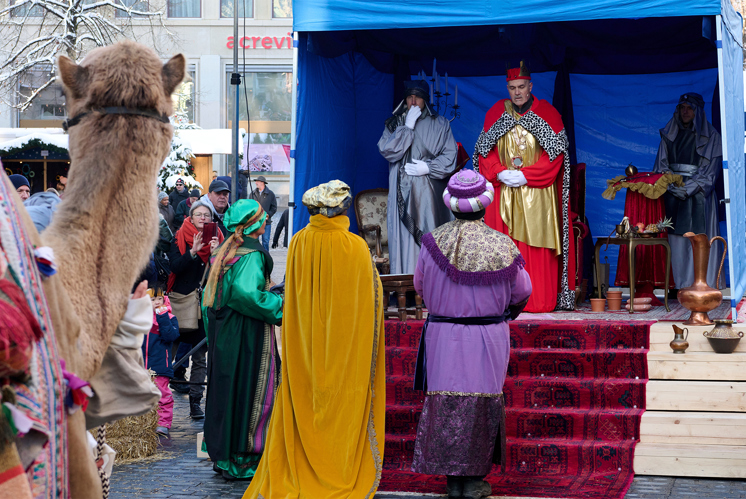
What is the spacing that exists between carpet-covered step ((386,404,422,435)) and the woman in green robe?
0.93m

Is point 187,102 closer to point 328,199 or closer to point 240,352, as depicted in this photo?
point 240,352

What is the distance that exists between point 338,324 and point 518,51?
5.36 metres

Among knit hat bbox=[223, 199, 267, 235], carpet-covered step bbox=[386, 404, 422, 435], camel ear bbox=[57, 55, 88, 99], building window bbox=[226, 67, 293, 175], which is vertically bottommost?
carpet-covered step bbox=[386, 404, 422, 435]

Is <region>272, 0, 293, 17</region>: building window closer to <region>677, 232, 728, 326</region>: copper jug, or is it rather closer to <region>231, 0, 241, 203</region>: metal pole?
<region>231, 0, 241, 203</region>: metal pole

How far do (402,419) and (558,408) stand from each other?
1.11 metres

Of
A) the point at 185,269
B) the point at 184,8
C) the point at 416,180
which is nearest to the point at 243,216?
the point at 185,269

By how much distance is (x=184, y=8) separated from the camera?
2480 cm

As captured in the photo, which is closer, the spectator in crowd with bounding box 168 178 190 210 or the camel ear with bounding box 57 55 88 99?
the camel ear with bounding box 57 55 88 99

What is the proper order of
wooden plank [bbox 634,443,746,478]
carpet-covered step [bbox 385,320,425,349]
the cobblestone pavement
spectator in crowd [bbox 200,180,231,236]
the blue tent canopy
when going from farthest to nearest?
spectator in crowd [bbox 200,180,231,236], the blue tent canopy, carpet-covered step [bbox 385,320,425,349], wooden plank [bbox 634,443,746,478], the cobblestone pavement

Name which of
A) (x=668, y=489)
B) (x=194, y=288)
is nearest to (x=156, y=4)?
(x=194, y=288)

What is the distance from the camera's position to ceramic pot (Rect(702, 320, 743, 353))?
5.85 meters

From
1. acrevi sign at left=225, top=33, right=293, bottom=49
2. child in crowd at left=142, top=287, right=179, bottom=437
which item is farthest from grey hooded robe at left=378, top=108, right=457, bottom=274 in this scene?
acrevi sign at left=225, top=33, right=293, bottom=49

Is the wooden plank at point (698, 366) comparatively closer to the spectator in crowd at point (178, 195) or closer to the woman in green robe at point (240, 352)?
the woman in green robe at point (240, 352)

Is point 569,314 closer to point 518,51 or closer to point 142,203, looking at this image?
point 518,51
